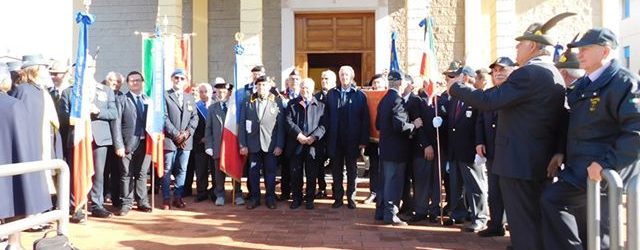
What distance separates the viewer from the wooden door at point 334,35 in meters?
13.5

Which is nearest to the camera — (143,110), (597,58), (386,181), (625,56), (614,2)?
(597,58)

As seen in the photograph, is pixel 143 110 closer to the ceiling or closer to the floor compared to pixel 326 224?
closer to the ceiling

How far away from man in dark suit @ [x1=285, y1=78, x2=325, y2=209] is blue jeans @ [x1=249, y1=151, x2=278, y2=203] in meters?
0.27

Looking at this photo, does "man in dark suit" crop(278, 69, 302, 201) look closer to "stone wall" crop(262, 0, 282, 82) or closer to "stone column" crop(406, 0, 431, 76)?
"stone column" crop(406, 0, 431, 76)

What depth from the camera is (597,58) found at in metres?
4.02

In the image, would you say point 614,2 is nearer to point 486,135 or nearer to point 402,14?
point 402,14

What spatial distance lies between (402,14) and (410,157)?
23.0ft

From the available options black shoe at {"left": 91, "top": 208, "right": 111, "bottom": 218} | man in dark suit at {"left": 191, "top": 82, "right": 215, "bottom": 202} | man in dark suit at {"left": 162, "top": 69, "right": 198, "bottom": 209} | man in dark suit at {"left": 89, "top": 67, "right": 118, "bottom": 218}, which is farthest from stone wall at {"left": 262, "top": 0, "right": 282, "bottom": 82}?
black shoe at {"left": 91, "top": 208, "right": 111, "bottom": 218}

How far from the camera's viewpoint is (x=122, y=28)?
14047 mm

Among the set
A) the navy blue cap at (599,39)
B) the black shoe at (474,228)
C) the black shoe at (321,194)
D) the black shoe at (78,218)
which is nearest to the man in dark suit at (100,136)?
the black shoe at (78,218)

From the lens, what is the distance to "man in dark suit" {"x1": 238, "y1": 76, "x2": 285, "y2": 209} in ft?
26.2

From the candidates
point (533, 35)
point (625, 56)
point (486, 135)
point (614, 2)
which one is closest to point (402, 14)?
point (614, 2)

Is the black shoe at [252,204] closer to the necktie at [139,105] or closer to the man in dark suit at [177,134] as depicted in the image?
the man in dark suit at [177,134]

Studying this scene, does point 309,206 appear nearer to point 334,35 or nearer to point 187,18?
point 334,35
